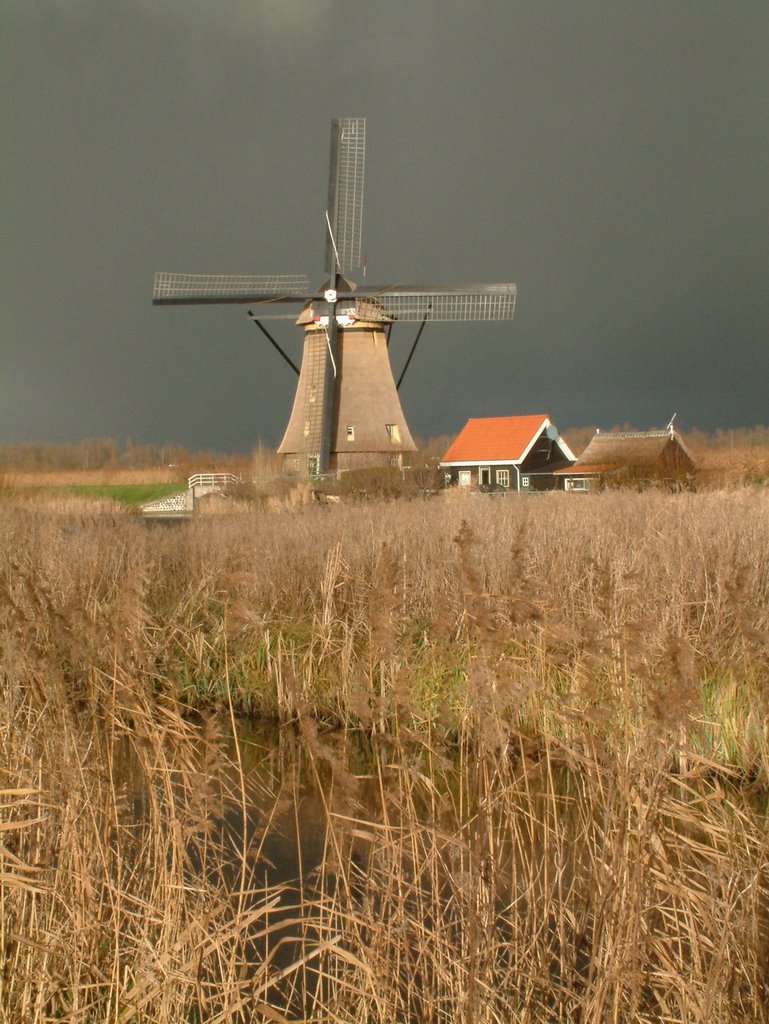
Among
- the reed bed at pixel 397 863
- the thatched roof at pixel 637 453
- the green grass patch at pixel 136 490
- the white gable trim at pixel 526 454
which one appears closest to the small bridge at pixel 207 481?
the green grass patch at pixel 136 490

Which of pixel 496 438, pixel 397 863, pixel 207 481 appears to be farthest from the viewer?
pixel 496 438

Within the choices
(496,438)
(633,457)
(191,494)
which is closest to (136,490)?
(191,494)

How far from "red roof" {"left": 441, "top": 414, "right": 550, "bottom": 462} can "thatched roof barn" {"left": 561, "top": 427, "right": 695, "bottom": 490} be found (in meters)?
1.47

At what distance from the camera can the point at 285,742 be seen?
6.02 metres

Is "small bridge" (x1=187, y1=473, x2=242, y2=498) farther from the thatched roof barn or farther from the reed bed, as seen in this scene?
the reed bed

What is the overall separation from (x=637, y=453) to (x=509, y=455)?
3.63 metres

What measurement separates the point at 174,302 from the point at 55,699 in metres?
23.1

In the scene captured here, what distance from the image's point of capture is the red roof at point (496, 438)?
2850 cm

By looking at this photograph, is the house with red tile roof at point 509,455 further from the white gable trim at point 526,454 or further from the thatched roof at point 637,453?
the thatched roof at point 637,453

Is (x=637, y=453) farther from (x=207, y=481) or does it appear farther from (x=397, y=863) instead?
(x=397, y=863)

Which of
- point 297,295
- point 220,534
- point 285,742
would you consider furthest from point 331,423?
point 285,742

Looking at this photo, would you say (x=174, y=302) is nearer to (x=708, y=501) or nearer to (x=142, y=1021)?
(x=708, y=501)

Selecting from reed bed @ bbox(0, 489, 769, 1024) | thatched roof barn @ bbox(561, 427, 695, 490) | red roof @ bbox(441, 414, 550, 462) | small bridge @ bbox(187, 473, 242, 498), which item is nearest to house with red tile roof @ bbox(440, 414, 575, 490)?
red roof @ bbox(441, 414, 550, 462)

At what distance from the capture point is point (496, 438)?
29219mm
